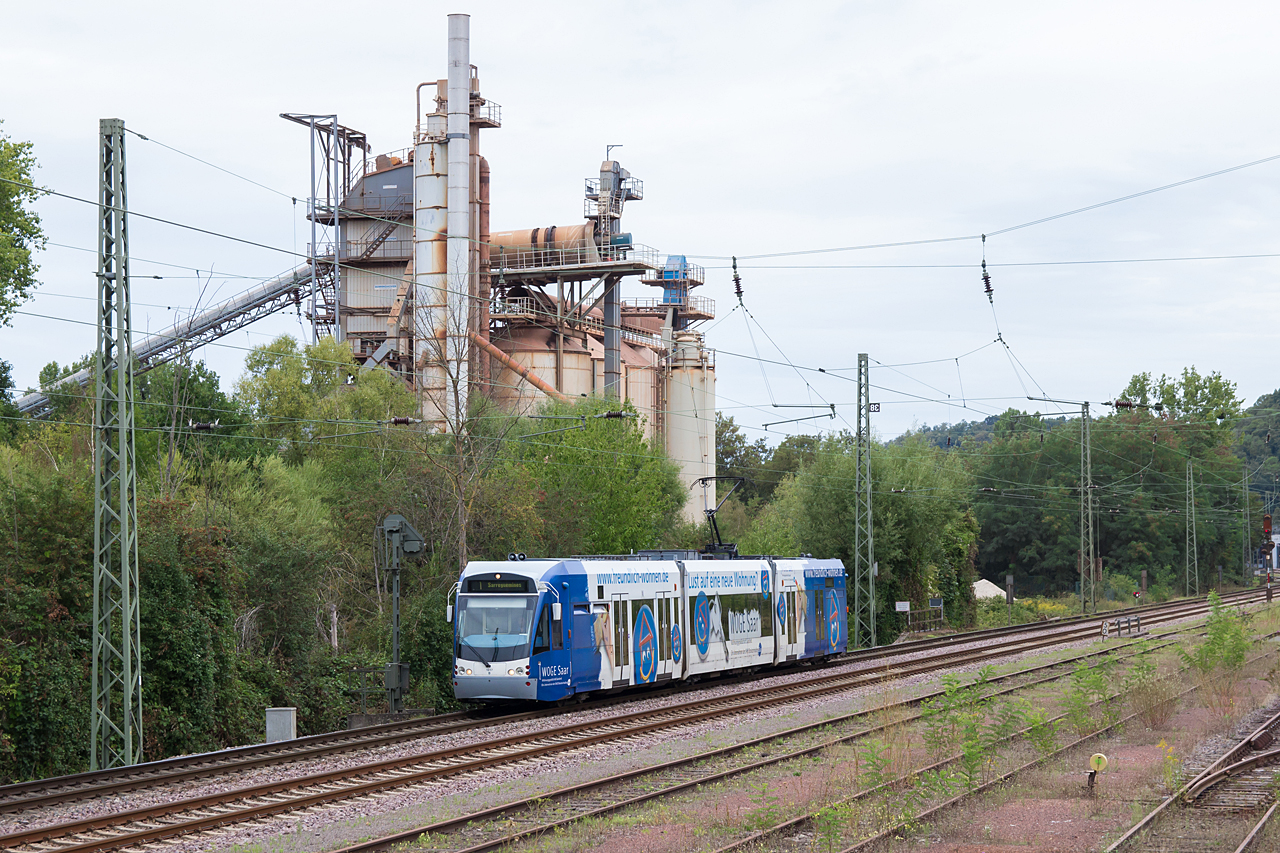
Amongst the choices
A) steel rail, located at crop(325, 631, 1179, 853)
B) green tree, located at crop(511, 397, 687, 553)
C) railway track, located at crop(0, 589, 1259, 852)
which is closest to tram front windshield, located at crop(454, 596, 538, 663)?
railway track, located at crop(0, 589, 1259, 852)

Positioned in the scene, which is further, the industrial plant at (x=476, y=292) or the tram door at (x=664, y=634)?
the industrial plant at (x=476, y=292)

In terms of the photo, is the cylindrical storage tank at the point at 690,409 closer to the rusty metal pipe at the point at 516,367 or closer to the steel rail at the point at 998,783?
the rusty metal pipe at the point at 516,367

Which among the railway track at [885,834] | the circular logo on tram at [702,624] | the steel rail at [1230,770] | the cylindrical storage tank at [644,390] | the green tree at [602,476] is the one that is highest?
the cylindrical storage tank at [644,390]

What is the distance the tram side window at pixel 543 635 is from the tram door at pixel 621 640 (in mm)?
2272

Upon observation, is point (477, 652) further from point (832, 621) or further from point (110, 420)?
point (832, 621)

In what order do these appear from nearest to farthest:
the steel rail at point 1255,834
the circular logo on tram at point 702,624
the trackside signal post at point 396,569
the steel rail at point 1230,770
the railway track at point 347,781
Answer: the steel rail at point 1255,834, the railway track at point 347,781, the steel rail at point 1230,770, the trackside signal post at point 396,569, the circular logo on tram at point 702,624

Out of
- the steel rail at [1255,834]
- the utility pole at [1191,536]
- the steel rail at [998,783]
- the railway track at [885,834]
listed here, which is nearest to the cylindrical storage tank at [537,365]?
the steel rail at [998,783]

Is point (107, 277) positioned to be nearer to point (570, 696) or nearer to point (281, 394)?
point (570, 696)

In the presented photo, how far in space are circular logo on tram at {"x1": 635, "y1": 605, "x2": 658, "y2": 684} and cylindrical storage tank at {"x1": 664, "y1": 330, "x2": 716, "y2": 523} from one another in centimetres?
3981

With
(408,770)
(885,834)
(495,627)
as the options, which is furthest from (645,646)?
(885,834)

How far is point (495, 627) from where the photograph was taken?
985 inches

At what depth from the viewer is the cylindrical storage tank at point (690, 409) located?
69.6 metres

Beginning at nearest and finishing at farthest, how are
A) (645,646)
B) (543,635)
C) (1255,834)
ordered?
(1255,834) < (543,635) < (645,646)

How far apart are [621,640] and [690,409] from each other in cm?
4332
